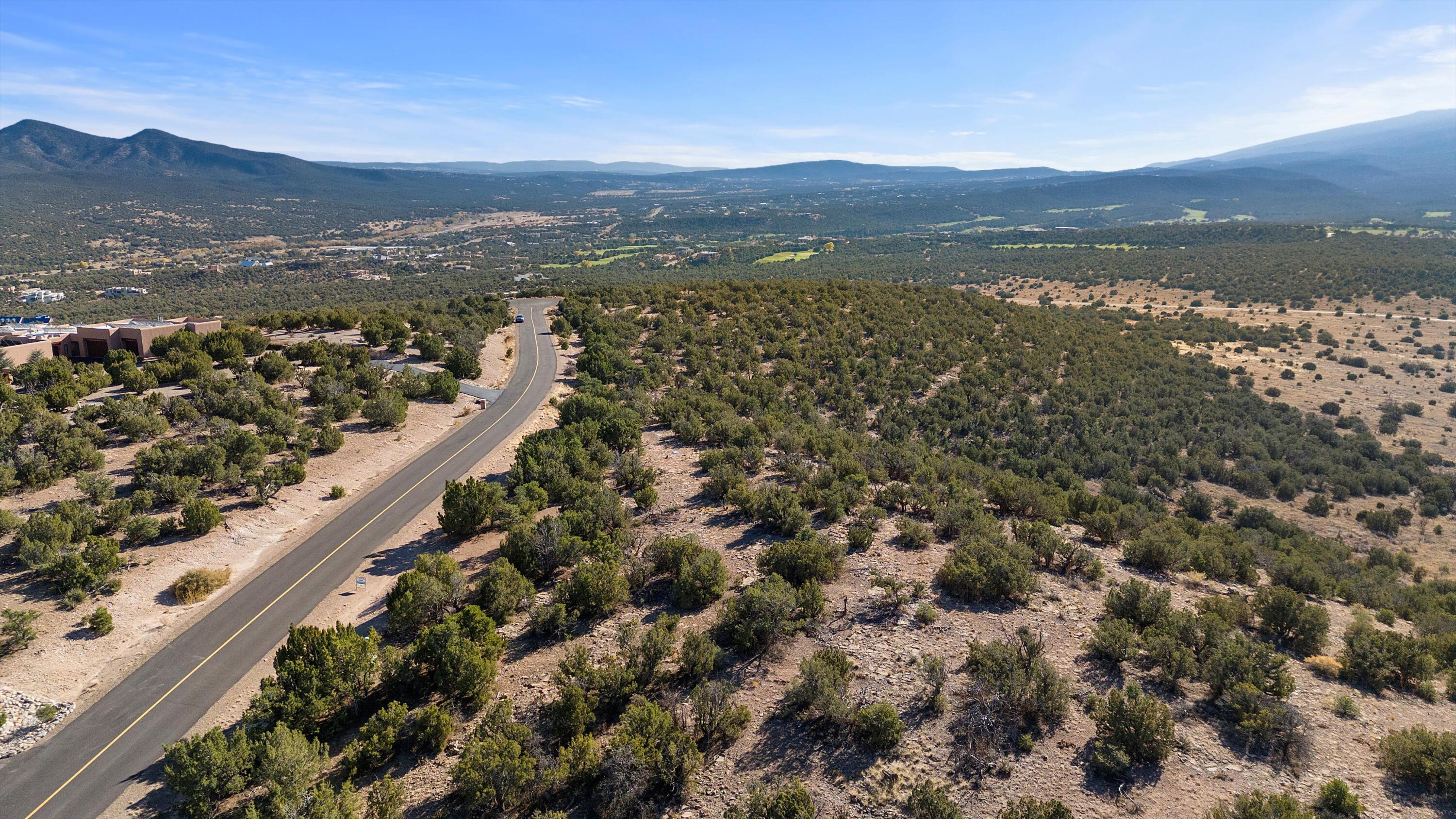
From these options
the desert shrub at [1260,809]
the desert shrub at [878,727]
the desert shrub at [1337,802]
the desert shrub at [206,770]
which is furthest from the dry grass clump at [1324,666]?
the desert shrub at [206,770]

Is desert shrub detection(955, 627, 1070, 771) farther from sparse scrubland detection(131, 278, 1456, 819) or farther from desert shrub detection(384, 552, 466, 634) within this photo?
desert shrub detection(384, 552, 466, 634)

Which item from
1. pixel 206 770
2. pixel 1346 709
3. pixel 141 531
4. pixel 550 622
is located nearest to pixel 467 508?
pixel 550 622

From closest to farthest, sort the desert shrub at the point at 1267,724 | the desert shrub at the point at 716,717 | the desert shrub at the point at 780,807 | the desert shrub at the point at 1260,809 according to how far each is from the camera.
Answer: the desert shrub at the point at 1260,809, the desert shrub at the point at 780,807, the desert shrub at the point at 1267,724, the desert shrub at the point at 716,717

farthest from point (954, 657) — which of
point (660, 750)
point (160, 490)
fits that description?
point (160, 490)

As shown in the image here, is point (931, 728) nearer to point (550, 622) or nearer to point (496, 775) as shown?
point (496, 775)

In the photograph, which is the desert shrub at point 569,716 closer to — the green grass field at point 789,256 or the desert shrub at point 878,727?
the desert shrub at point 878,727

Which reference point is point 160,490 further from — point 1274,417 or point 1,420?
point 1274,417
